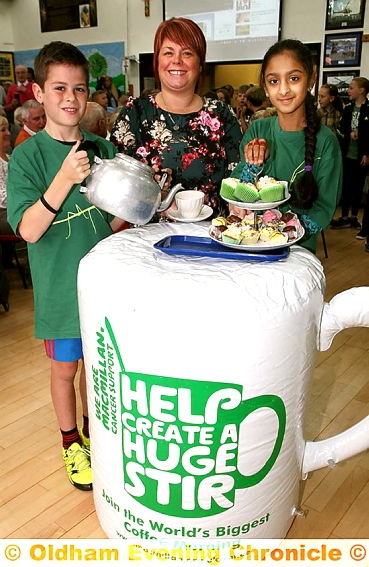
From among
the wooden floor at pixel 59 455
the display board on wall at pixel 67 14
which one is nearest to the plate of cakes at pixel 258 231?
the wooden floor at pixel 59 455

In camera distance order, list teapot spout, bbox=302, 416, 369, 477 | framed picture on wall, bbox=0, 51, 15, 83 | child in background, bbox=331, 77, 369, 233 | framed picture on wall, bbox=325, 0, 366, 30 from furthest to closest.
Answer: framed picture on wall, bbox=0, 51, 15, 83, framed picture on wall, bbox=325, 0, 366, 30, child in background, bbox=331, 77, 369, 233, teapot spout, bbox=302, 416, 369, 477

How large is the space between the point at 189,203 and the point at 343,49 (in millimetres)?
5856

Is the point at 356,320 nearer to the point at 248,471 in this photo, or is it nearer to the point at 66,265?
the point at 248,471

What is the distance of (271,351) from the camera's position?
1095 millimetres

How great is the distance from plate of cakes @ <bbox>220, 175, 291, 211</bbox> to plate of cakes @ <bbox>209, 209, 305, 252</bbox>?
0.05 metres

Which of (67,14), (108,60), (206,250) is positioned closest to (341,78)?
(108,60)

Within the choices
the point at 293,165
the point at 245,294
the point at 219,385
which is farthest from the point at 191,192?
the point at 219,385

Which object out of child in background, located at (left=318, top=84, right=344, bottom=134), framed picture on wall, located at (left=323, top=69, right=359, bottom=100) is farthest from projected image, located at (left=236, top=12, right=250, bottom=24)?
child in background, located at (left=318, top=84, right=344, bottom=134)

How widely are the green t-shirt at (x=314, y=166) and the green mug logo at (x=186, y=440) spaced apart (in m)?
0.65

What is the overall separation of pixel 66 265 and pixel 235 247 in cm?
53

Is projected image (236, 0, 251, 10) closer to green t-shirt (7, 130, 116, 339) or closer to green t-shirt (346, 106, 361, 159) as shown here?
green t-shirt (346, 106, 361, 159)

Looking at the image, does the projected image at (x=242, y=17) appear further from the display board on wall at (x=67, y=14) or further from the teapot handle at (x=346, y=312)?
the teapot handle at (x=346, y=312)

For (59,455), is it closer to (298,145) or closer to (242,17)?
(298,145)

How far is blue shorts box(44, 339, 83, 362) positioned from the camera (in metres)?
1.55
